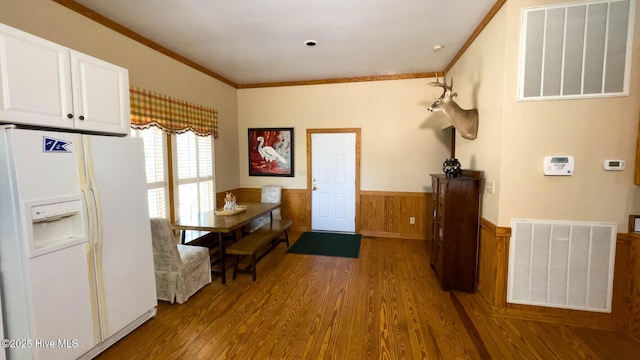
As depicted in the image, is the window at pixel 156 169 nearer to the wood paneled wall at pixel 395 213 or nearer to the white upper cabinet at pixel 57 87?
the white upper cabinet at pixel 57 87

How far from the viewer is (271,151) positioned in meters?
4.93

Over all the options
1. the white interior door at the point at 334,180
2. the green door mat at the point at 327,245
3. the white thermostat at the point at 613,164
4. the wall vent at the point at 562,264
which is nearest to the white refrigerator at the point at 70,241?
the green door mat at the point at 327,245

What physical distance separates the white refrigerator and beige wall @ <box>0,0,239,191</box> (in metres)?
1.18

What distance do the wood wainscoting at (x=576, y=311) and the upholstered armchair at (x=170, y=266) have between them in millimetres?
2859

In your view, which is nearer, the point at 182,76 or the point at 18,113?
the point at 18,113

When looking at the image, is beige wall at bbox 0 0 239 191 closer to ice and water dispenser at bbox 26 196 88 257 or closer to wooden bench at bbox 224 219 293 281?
wooden bench at bbox 224 219 293 281

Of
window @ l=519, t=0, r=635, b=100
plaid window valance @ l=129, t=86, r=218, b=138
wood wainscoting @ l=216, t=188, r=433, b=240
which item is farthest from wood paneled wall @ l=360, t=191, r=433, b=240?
plaid window valance @ l=129, t=86, r=218, b=138

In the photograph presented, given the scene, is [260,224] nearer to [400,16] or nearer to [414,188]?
[414,188]

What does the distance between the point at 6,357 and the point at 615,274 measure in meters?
4.22

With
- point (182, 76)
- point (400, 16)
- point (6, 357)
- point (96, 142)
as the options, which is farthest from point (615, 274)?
point (182, 76)

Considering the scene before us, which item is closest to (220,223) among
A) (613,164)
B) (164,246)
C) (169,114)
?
(164,246)

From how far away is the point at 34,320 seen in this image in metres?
1.48

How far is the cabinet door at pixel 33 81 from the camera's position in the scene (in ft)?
4.59

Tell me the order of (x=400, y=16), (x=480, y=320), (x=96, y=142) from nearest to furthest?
(x=96, y=142), (x=480, y=320), (x=400, y=16)
